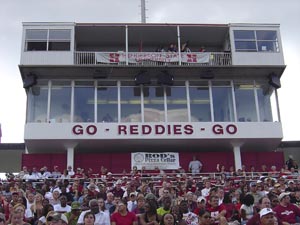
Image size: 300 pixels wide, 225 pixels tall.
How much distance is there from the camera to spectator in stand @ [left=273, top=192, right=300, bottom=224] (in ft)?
35.5

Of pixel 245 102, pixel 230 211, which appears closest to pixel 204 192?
pixel 230 211

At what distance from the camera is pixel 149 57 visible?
82.7 ft

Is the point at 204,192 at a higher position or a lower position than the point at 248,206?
higher

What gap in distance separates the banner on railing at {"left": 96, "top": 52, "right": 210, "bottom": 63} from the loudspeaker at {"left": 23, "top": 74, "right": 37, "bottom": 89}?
332 cm

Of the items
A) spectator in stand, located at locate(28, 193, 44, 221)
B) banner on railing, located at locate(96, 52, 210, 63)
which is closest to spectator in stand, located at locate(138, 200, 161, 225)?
spectator in stand, located at locate(28, 193, 44, 221)

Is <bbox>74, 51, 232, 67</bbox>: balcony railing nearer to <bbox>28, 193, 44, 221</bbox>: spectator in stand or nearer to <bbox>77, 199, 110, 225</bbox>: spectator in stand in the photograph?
<bbox>28, 193, 44, 221</bbox>: spectator in stand

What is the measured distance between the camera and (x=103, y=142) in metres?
24.7

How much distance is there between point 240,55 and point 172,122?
16.4ft

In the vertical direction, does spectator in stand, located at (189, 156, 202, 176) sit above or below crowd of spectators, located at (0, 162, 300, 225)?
above

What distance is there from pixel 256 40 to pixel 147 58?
5.89m

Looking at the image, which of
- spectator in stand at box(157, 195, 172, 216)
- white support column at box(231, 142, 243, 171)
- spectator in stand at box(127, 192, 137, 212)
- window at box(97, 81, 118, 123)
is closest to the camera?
spectator in stand at box(157, 195, 172, 216)

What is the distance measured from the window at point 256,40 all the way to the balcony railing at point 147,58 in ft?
3.67

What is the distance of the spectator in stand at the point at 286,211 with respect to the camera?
10.8 m

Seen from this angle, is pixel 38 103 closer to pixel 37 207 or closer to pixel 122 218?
pixel 37 207
